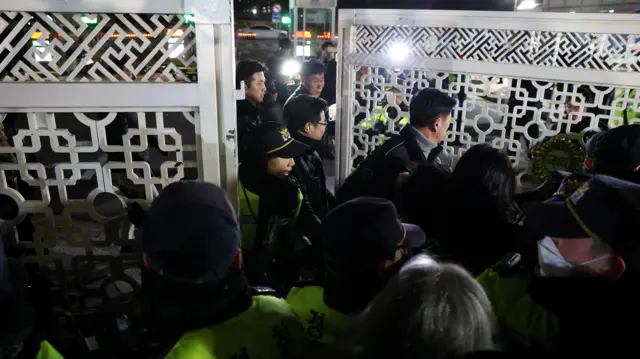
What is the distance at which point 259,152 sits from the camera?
246 cm

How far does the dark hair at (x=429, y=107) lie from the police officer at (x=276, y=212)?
35.2 inches

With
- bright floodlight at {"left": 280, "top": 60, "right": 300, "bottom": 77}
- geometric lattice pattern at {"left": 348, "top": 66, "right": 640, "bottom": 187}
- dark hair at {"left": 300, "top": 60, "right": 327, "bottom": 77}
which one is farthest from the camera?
bright floodlight at {"left": 280, "top": 60, "right": 300, "bottom": 77}

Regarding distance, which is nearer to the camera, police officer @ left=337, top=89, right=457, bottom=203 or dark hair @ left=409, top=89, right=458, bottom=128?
police officer @ left=337, top=89, right=457, bottom=203

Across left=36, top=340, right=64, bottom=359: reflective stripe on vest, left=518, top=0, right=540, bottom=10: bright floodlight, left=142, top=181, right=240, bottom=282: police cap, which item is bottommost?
left=36, top=340, right=64, bottom=359: reflective stripe on vest

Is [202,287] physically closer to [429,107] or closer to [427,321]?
[427,321]

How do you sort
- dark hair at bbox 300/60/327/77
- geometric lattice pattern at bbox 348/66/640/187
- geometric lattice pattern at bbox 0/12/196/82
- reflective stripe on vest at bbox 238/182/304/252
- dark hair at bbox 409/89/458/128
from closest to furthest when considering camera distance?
geometric lattice pattern at bbox 0/12/196/82 → reflective stripe on vest at bbox 238/182/304/252 → dark hair at bbox 409/89/458/128 → geometric lattice pattern at bbox 348/66/640/187 → dark hair at bbox 300/60/327/77

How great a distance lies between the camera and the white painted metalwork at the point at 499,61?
2959mm

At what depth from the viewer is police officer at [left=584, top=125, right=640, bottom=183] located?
2.39m

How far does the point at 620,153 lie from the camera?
7.90ft

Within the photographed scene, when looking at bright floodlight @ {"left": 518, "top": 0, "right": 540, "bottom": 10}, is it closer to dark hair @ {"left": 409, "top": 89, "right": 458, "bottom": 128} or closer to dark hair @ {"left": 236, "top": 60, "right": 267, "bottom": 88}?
dark hair @ {"left": 236, "top": 60, "right": 267, "bottom": 88}

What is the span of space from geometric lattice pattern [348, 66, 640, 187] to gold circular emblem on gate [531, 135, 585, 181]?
0.23 feet

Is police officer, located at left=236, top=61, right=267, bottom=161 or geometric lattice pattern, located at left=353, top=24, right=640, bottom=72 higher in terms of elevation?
geometric lattice pattern, located at left=353, top=24, right=640, bottom=72

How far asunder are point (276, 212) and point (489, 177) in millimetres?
1071

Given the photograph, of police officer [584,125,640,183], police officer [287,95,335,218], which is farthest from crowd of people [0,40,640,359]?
police officer [287,95,335,218]
